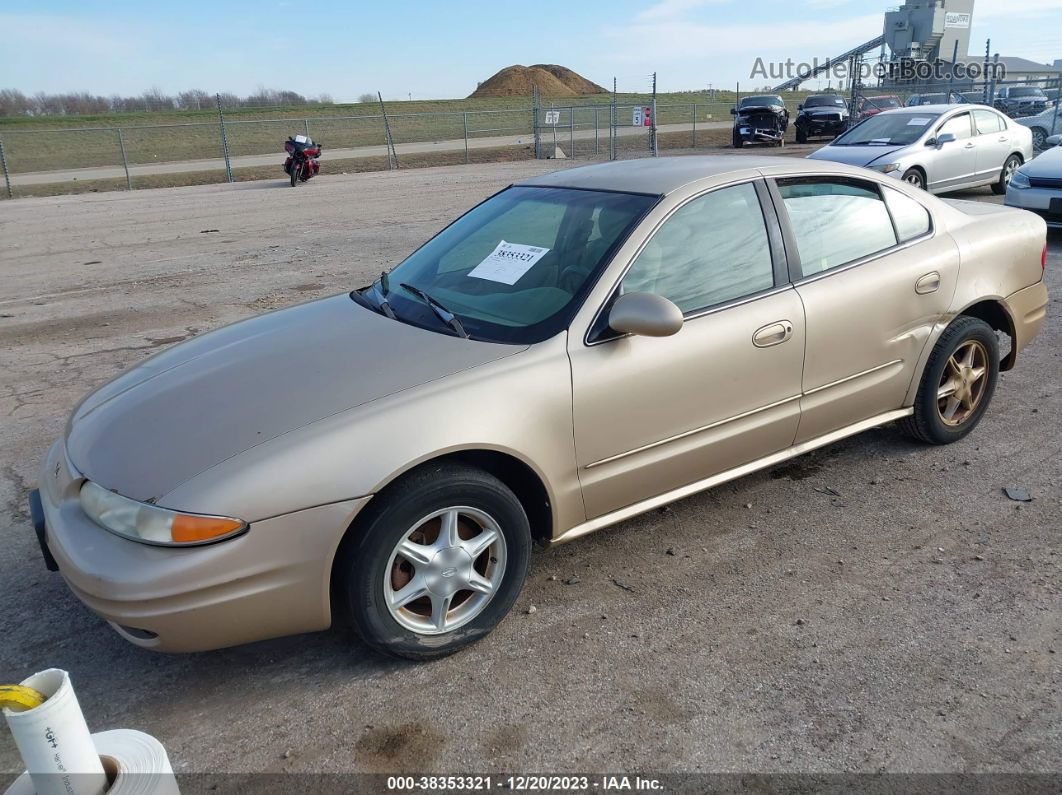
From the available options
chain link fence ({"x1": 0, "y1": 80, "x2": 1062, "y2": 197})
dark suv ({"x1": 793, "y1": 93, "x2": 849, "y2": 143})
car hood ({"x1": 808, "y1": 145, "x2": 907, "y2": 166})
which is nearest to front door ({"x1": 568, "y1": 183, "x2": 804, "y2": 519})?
car hood ({"x1": 808, "y1": 145, "x2": 907, "y2": 166})

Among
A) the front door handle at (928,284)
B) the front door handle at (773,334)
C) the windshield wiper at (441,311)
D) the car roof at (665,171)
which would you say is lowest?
the front door handle at (773,334)

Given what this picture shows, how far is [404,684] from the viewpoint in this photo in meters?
2.85

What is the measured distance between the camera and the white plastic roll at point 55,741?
6.05 feet

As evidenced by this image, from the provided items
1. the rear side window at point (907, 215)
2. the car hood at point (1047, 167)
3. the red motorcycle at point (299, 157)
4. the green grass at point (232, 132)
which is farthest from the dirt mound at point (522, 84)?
the rear side window at point (907, 215)

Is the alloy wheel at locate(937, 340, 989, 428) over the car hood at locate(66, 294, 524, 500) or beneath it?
beneath

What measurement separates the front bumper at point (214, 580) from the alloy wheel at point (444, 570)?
0.80ft

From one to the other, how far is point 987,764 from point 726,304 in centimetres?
186

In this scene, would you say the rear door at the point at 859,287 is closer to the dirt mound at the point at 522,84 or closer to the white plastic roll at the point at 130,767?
the white plastic roll at the point at 130,767

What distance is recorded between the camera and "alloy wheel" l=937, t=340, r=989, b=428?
4.38 meters

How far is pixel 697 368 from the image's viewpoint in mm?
3332

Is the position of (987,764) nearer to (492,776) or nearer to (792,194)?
(492,776)

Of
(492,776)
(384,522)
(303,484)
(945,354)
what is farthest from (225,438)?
(945,354)

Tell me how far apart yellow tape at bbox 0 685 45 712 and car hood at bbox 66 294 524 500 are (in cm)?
79

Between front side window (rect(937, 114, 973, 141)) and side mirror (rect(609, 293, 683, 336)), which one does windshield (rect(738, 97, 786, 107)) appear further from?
side mirror (rect(609, 293, 683, 336))
